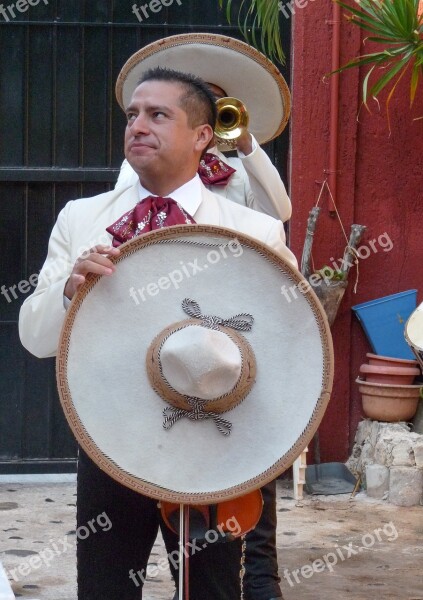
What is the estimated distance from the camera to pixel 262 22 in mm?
5832

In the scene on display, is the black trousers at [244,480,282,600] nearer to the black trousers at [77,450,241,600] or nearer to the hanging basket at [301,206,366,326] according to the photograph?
the black trousers at [77,450,241,600]

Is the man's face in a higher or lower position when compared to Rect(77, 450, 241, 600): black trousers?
higher

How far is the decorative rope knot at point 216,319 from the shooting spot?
272 centimetres

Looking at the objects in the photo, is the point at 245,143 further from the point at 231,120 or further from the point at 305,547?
the point at 305,547

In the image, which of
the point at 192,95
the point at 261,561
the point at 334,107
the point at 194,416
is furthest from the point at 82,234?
the point at 334,107

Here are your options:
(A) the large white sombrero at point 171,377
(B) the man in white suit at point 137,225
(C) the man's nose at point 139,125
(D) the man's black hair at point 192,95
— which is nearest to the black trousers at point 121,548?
(B) the man in white suit at point 137,225

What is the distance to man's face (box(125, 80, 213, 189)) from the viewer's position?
293 cm

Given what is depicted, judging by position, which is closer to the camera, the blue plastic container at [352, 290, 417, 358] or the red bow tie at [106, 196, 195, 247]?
the red bow tie at [106, 196, 195, 247]

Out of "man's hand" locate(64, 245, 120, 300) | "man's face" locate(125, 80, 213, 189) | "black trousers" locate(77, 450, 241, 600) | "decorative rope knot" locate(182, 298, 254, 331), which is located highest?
"man's face" locate(125, 80, 213, 189)

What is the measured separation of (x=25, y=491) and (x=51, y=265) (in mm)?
3215

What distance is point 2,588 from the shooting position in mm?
2223

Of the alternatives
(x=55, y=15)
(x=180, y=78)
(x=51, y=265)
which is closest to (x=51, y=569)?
(x=51, y=265)

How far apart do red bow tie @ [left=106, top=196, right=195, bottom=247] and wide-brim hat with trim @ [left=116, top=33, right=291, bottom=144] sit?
117 centimetres

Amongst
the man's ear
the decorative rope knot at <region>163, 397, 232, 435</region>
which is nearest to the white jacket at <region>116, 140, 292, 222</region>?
the man's ear
